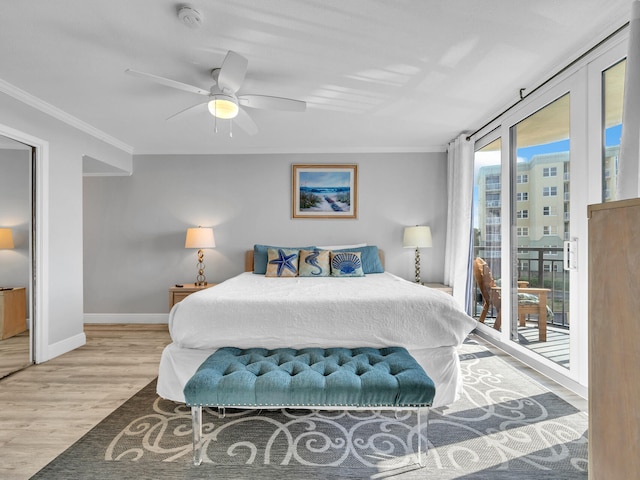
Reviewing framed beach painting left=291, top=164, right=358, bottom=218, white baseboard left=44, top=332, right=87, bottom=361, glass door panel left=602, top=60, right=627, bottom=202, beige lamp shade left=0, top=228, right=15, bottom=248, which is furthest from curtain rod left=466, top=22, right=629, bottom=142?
white baseboard left=44, top=332, right=87, bottom=361

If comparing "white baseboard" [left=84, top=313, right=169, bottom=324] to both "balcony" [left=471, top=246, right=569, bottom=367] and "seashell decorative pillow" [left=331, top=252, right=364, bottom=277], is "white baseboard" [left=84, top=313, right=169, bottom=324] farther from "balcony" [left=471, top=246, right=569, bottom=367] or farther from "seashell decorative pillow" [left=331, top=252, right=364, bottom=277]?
"balcony" [left=471, top=246, right=569, bottom=367]

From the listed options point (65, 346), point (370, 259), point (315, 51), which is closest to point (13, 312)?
point (65, 346)

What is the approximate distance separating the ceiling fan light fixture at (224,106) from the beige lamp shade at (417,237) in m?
2.60

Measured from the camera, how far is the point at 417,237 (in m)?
4.24

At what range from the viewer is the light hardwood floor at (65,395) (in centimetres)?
180

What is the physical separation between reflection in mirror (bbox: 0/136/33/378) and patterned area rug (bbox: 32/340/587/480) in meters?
1.53

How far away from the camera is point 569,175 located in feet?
8.24

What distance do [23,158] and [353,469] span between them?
11.9ft

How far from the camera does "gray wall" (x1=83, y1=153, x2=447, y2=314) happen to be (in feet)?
15.0

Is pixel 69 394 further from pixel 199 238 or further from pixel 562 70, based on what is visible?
pixel 562 70

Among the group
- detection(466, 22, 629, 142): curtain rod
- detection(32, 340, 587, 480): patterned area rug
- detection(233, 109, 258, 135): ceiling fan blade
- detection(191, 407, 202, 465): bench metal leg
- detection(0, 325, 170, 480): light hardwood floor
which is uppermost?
detection(466, 22, 629, 142): curtain rod

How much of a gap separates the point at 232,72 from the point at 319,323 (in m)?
1.69

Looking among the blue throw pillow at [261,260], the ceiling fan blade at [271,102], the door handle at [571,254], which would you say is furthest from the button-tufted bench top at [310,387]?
the blue throw pillow at [261,260]


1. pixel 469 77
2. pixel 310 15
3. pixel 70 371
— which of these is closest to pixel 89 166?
pixel 70 371
